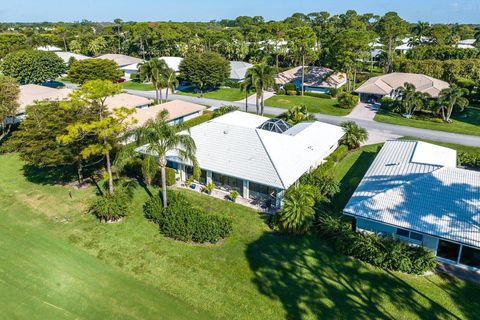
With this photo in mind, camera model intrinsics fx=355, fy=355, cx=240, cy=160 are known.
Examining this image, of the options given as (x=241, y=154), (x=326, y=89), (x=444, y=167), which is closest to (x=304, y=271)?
(x=241, y=154)

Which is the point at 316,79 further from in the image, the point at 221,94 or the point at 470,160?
the point at 470,160

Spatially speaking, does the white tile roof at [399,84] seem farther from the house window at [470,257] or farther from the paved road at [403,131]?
the house window at [470,257]

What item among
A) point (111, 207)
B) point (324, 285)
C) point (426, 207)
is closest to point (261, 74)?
point (111, 207)

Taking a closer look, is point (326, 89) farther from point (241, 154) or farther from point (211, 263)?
point (211, 263)

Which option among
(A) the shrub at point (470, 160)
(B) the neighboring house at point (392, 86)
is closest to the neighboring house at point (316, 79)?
(B) the neighboring house at point (392, 86)

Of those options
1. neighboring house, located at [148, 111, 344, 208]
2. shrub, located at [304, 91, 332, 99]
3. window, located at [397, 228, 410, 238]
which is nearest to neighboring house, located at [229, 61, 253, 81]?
shrub, located at [304, 91, 332, 99]

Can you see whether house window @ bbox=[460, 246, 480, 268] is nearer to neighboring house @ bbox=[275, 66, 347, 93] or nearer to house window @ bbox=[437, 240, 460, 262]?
house window @ bbox=[437, 240, 460, 262]
